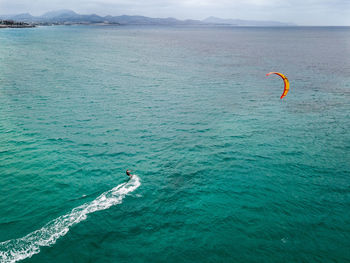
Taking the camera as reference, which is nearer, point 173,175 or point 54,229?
point 54,229

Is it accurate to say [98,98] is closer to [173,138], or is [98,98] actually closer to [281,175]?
[173,138]

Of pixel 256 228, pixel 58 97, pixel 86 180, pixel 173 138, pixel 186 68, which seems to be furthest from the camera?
pixel 186 68

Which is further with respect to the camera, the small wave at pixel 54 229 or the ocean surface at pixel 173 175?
the ocean surface at pixel 173 175

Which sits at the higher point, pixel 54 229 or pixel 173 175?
pixel 173 175

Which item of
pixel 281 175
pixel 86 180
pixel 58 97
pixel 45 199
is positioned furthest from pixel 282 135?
pixel 58 97

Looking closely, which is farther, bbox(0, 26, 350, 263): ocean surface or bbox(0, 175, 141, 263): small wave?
bbox(0, 26, 350, 263): ocean surface
